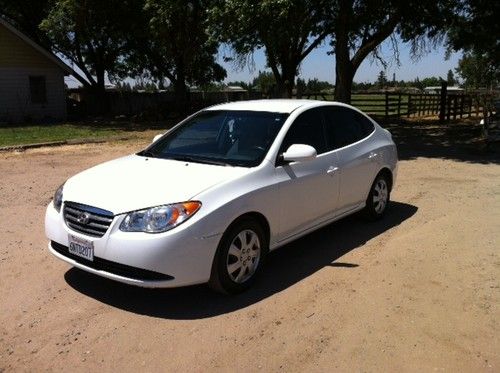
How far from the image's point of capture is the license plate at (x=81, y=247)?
4133 millimetres

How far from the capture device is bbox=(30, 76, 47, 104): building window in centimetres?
2423

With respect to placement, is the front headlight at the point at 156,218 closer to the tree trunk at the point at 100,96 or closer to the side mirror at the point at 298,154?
the side mirror at the point at 298,154

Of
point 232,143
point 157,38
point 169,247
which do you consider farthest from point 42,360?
point 157,38

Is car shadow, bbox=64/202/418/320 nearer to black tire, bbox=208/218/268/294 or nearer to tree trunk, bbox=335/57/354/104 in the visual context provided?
black tire, bbox=208/218/268/294

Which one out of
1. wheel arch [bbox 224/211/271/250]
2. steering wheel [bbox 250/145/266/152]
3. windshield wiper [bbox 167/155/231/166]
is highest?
steering wheel [bbox 250/145/266/152]

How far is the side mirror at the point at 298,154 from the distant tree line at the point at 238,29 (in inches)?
332

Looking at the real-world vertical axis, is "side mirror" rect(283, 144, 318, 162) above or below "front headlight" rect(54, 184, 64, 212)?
above

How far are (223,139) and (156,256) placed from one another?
1694 mm

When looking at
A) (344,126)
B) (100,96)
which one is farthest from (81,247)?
(100,96)

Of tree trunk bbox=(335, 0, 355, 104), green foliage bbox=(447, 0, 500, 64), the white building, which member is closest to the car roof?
tree trunk bbox=(335, 0, 355, 104)

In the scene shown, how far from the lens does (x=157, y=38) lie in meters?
22.6

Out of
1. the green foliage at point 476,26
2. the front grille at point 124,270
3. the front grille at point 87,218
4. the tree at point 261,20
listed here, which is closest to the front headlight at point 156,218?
the front grille at point 87,218

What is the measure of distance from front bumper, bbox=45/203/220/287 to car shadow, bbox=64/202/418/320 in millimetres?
295

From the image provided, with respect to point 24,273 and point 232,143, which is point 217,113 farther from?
point 24,273
